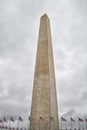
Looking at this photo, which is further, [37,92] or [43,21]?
[43,21]

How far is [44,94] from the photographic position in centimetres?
2500

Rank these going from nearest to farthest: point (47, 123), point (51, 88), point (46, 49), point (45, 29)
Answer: point (47, 123) → point (51, 88) → point (46, 49) → point (45, 29)

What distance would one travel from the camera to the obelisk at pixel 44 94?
24.1 m

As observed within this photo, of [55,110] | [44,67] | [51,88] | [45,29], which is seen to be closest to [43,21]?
[45,29]

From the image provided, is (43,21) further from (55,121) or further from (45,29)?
(55,121)

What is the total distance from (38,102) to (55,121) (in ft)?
10.2

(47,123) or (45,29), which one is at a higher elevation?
(45,29)

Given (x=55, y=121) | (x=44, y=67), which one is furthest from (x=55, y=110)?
(x=44, y=67)

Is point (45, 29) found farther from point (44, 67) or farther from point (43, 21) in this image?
point (44, 67)

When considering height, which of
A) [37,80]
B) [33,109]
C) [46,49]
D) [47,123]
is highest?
[46,49]

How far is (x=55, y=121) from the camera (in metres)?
25.1

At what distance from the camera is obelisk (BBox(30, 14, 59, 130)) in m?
24.1

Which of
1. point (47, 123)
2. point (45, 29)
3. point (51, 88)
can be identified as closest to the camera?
point (47, 123)

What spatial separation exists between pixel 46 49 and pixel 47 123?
31.4 ft
